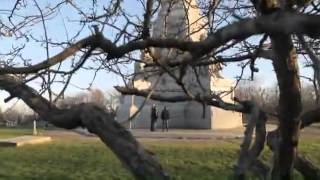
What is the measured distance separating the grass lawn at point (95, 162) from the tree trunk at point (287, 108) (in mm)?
7976

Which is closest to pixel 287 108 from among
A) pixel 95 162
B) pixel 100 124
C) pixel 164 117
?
pixel 100 124

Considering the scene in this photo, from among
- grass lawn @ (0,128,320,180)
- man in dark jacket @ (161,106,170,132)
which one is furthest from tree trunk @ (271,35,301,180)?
man in dark jacket @ (161,106,170,132)

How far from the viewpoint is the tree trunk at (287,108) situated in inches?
245

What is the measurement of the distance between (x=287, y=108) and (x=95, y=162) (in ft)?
38.7

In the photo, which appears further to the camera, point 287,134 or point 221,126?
point 221,126

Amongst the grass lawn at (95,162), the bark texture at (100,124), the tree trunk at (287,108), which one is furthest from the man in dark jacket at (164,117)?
the tree trunk at (287,108)

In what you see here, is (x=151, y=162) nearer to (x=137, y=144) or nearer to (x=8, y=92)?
(x=137, y=144)

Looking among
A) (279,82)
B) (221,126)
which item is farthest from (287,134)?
(221,126)

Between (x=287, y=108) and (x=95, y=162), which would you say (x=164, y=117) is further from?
(x=287, y=108)

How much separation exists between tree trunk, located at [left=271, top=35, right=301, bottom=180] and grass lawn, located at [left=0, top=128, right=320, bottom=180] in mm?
7976

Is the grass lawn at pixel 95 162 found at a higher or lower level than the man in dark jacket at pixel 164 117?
lower

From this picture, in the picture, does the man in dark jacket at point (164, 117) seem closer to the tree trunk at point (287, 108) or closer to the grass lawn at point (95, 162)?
the grass lawn at point (95, 162)

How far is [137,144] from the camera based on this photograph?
714 centimetres

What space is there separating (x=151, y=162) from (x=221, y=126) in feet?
110
